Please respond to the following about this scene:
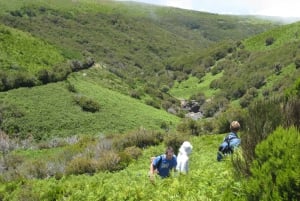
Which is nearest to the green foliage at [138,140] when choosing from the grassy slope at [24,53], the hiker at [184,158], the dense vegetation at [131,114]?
the dense vegetation at [131,114]

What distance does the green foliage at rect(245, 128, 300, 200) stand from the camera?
195 inches

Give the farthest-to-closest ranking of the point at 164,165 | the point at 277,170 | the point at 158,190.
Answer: the point at 164,165 → the point at 158,190 → the point at 277,170

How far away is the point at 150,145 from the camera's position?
19.5 m

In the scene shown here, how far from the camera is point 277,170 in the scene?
513cm

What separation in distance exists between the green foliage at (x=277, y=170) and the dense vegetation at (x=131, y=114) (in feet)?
0.04

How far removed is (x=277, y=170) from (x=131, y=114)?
31750mm

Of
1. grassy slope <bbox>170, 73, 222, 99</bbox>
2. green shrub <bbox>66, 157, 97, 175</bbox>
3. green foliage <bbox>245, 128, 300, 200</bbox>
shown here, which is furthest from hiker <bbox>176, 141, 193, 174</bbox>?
grassy slope <bbox>170, 73, 222, 99</bbox>

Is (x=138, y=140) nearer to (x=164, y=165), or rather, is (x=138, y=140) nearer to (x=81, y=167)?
(x=81, y=167)

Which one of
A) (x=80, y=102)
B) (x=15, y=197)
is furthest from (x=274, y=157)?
(x=80, y=102)

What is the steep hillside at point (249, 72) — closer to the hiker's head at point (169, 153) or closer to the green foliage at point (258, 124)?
the hiker's head at point (169, 153)

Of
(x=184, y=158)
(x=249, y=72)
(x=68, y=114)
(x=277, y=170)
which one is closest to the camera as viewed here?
(x=277, y=170)

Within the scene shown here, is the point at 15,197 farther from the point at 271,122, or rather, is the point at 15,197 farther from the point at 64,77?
the point at 64,77

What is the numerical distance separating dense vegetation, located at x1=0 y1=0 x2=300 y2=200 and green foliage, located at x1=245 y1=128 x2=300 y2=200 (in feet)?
0.04

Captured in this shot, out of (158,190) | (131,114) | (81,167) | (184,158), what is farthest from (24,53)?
(158,190)
